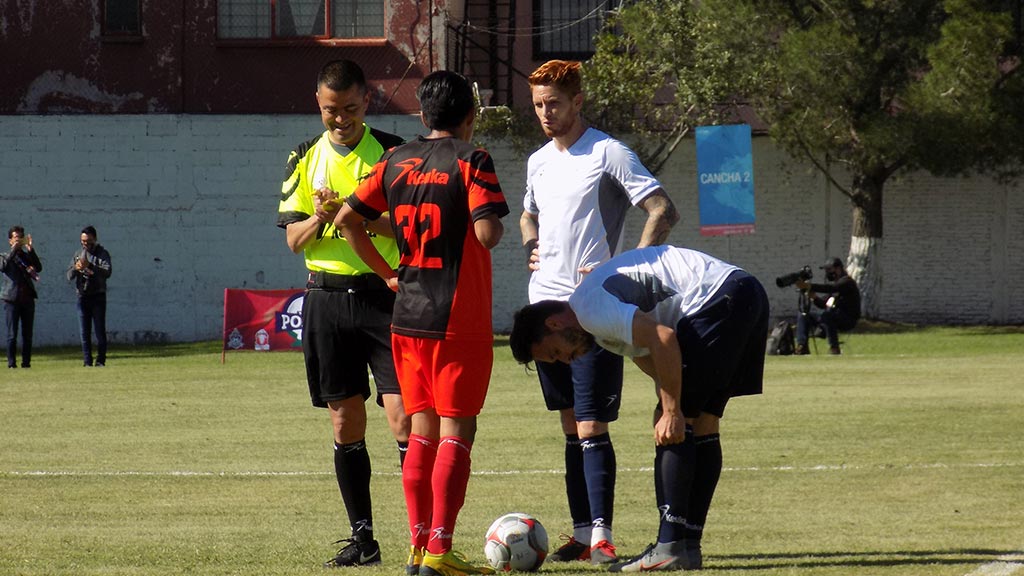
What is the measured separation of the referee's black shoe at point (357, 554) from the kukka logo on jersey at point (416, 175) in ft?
5.54

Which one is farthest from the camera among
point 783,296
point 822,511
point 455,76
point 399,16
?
point 783,296

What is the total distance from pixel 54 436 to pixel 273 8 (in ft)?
60.7

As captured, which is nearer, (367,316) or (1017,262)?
(367,316)

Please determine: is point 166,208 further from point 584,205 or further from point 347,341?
point 584,205

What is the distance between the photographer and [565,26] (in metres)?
31.8

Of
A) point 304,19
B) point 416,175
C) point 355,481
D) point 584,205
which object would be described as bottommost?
point 355,481

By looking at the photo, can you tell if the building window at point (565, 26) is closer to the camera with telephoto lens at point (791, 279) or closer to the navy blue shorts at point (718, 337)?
the camera with telephoto lens at point (791, 279)

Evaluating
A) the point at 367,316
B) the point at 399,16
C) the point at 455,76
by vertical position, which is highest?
the point at 399,16

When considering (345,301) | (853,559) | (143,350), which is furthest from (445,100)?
(143,350)

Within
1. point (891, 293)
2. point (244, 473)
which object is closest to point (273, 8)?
point (891, 293)

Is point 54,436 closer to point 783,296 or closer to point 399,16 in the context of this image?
point 399,16

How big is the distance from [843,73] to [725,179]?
10.8 ft

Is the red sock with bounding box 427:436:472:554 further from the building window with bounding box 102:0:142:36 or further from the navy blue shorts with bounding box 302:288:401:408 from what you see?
the building window with bounding box 102:0:142:36

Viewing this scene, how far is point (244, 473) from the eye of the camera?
1070 centimetres
